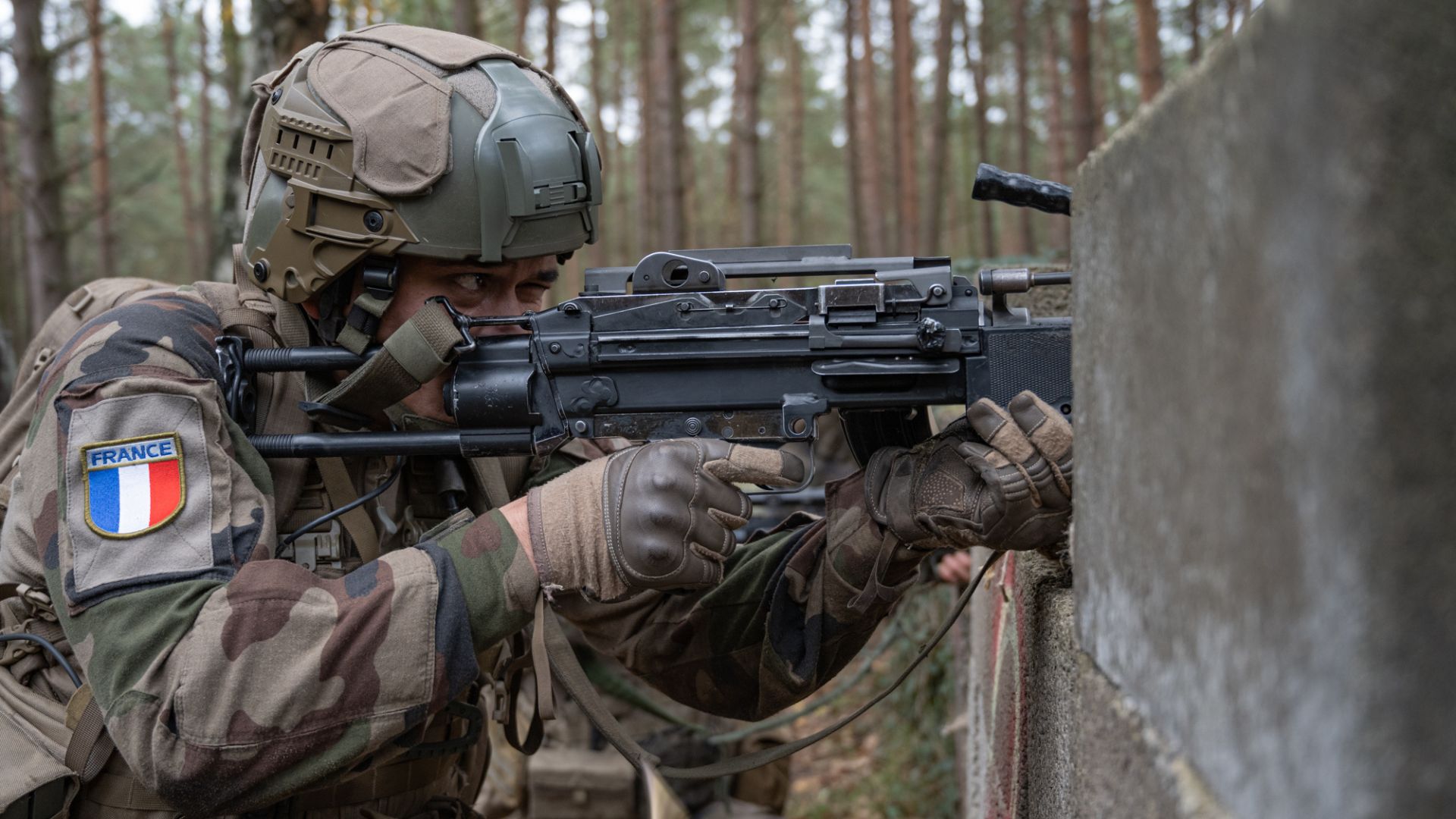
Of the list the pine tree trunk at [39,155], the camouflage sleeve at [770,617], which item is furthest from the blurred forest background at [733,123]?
the camouflage sleeve at [770,617]

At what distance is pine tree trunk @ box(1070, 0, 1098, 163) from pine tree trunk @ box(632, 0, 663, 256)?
327 inches

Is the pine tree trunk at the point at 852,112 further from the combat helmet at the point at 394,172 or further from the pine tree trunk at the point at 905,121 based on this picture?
the combat helmet at the point at 394,172

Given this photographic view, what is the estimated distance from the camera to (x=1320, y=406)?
0.66m

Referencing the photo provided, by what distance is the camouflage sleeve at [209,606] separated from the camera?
2004 millimetres

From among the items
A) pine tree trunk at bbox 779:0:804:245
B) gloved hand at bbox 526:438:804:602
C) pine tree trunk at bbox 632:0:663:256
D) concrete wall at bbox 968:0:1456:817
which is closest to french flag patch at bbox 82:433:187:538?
gloved hand at bbox 526:438:804:602

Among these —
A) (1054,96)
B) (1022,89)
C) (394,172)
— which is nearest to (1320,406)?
(394,172)

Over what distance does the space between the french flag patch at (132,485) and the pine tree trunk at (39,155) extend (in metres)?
6.47

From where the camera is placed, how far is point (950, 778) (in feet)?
19.2

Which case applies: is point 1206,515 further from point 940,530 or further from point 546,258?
point 546,258

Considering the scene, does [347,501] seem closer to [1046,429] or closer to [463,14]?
[1046,429]

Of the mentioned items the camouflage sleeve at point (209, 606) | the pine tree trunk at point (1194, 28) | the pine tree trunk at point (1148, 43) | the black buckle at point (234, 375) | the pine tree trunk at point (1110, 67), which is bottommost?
the camouflage sleeve at point (209, 606)

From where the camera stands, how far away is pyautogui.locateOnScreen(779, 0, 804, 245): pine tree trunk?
74.2ft

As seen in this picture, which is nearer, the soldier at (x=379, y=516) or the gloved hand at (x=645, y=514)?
the soldier at (x=379, y=516)

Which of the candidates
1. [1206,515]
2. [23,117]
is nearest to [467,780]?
[1206,515]
